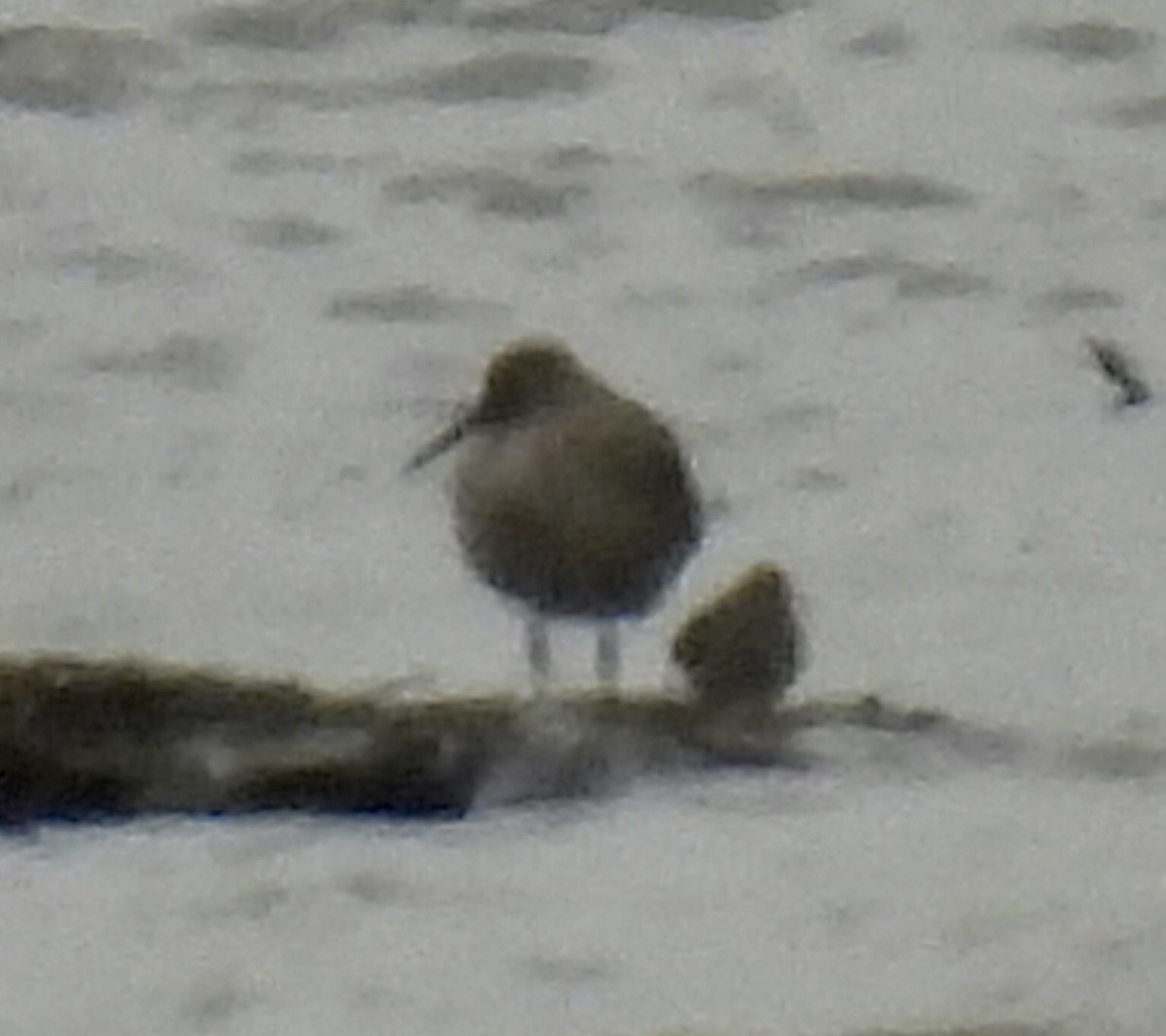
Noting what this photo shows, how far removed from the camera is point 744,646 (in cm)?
521

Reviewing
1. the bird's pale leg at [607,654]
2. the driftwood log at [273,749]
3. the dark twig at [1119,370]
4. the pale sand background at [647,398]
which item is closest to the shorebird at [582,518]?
the bird's pale leg at [607,654]

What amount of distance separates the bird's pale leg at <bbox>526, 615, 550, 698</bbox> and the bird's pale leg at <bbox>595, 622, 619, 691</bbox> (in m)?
0.06

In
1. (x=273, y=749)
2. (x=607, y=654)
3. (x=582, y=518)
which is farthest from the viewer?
Answer: (x=607, y=654)

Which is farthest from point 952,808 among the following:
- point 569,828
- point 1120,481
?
point 1120,481

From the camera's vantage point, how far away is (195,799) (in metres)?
4.79

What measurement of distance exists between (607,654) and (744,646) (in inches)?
16.1

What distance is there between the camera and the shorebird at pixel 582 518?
5445 mm

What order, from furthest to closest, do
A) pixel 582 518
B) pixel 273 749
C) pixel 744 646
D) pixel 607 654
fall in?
1. pixel 607 654
2. pixel 582 518
3. pixel 744 646
4. pixel 273 749

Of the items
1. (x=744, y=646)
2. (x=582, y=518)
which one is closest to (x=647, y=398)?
(x=582, y=518)

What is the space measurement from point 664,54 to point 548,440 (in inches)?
96.5

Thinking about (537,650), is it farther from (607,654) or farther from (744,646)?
(744,646)

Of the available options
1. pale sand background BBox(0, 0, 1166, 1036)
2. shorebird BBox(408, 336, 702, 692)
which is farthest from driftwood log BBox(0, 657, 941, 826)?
shorebird BBox(408, 336, 702, 692)

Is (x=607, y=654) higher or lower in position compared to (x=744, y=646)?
lower

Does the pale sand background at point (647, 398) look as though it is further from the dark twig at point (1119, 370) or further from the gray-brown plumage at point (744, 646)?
the gray-brown plumage at point (744, 646)
